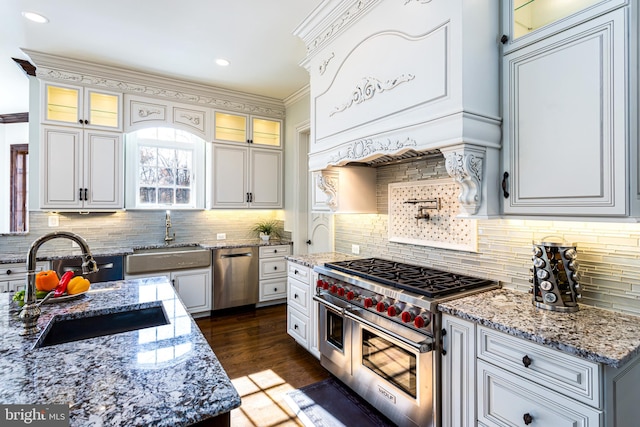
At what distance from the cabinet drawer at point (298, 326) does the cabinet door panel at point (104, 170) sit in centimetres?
A: 236

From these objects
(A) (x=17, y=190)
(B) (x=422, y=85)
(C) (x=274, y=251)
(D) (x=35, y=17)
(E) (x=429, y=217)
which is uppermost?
(D) (x=35, y=17)

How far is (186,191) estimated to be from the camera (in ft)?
14.4

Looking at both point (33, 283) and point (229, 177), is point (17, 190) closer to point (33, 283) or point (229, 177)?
point (229, 177)

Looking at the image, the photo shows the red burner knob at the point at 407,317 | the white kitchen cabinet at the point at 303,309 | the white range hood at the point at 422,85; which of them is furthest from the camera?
the white kitchen cabinet at the point at 303,309

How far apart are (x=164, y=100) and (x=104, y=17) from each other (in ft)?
4.30

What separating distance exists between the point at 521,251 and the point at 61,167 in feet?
13.9

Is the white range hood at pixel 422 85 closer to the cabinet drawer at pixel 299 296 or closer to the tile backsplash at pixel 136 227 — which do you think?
the cabinet drawer at pixel 299 296

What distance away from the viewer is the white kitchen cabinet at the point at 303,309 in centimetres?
281

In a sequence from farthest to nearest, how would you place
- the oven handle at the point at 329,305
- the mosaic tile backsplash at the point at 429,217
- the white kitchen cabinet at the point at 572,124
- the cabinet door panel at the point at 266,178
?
the cabinet door panel at the point at 266,178, the oven handle at the point at 329,305, the mosaic tile backsplash at the point at 429,217, the white kitchen cabinet at the point at 572,124

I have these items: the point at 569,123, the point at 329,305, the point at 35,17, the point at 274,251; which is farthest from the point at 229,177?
the point at 569,123

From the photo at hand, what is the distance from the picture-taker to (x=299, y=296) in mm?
3027

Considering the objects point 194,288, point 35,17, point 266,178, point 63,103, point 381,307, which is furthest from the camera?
point 266,178

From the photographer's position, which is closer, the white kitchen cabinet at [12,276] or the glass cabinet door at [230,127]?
the white kitchen cabinet at [12,276]

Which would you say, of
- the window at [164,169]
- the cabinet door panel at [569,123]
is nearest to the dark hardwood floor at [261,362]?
Answer: the window at [164,169]
